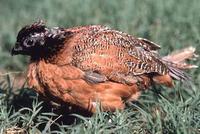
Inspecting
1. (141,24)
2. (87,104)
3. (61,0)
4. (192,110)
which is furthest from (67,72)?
(61,0)

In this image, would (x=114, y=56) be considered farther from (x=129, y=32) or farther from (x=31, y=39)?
(x=129, y=32)

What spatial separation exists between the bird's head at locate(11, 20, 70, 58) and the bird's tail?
1.31 metres

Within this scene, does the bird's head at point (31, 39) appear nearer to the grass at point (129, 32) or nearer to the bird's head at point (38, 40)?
the bird's head at point (38, 40)

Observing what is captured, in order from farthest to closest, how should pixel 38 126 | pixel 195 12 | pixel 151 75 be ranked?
pixel 195 12 → pixel 151 75 → pixel 38 126

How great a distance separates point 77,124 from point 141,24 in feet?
11.0

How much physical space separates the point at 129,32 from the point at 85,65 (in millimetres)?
2673

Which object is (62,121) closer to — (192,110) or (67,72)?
(67,72)

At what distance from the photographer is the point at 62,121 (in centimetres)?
652

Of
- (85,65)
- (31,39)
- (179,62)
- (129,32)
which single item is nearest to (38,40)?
(31,39)

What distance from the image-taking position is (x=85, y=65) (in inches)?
243

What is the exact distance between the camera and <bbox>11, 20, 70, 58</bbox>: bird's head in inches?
247

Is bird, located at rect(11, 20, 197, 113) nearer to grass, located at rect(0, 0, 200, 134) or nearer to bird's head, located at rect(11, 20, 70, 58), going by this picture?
bird's head, located at rect(11, 20, 70, 58)

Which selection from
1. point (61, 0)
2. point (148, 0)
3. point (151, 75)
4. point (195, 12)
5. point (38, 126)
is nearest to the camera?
point (38, 126)

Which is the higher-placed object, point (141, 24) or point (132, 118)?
point (141, 24)
